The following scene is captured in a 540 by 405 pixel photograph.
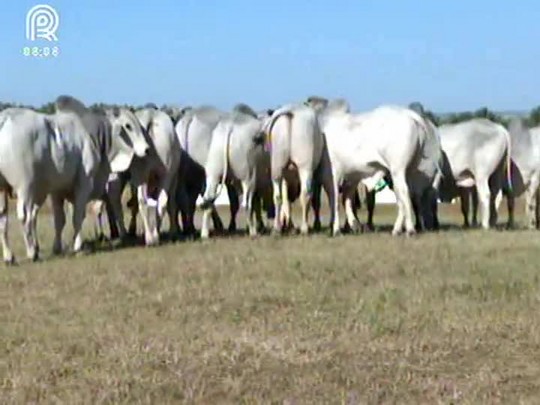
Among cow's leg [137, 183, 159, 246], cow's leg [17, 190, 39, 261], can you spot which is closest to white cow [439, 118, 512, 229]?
cow's leg [137, 183, 159, 246]

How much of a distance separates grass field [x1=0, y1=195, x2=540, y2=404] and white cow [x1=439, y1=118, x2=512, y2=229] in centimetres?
505

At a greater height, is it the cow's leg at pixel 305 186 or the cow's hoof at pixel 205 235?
the cow's leg at pixel 305 186

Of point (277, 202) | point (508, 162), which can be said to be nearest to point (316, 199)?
point (277, 202)

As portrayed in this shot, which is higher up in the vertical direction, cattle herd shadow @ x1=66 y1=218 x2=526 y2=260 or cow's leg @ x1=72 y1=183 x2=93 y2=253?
cow's leg @ x1=72 y1=183 x2=93 y2=253

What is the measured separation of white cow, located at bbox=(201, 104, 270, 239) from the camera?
1772 centimetres

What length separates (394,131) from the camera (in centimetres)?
1788

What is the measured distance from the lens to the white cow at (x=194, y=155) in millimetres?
18641

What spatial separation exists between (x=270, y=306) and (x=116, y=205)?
311 inches

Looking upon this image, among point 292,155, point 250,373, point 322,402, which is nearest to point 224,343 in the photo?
point 250,373

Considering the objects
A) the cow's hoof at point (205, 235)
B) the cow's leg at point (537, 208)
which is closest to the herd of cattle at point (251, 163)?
the cow's hoof at point (205, 235)

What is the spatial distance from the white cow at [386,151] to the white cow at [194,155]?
1.84m

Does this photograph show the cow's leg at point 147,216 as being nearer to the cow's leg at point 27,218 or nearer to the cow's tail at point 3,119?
the cow's leg at point 27,218

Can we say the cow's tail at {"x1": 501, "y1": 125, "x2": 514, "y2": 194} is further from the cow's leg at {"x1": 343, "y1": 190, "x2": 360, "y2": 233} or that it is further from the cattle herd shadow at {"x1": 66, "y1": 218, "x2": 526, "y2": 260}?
the cow's leg at {"x1": 343, "y1": 190, "x2": 360, "y2": 233}

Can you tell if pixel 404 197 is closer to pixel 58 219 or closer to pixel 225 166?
pixel 225 166
